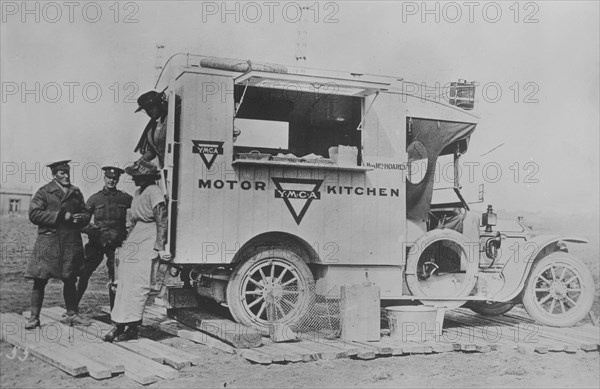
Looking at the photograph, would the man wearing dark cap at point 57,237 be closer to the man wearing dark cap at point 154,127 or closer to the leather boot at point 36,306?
the leather boot at point 36,306

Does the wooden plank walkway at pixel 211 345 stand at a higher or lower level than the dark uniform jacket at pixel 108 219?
lower

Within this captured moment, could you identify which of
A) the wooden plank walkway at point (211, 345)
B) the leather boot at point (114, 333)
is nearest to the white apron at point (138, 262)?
the leather boot at point (114, 333)

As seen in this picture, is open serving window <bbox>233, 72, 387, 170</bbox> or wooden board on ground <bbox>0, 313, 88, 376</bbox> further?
open serving window <bbox>233, 72, 387, 170</bbox>

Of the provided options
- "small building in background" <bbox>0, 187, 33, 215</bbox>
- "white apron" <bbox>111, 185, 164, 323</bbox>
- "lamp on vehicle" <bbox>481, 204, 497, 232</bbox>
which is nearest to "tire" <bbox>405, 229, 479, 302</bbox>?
"lamp on vehicle" <bbox>481, 204, 497, 232</bbox>

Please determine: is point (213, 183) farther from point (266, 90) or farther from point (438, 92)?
point (438, 92)

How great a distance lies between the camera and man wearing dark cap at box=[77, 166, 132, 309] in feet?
25.1

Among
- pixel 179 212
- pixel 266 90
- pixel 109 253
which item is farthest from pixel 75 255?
pixel 266 90

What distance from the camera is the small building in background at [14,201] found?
95.5 feet

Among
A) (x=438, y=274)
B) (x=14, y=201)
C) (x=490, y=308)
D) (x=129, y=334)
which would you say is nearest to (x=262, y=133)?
(x=438, y=274)

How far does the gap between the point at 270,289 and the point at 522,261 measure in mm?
3215

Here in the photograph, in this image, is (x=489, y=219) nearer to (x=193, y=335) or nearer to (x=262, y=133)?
(x=262, y=133)

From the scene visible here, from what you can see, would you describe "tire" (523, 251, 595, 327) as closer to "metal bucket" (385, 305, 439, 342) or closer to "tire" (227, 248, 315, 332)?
"metal bucket" (385, 305, 439, 342)

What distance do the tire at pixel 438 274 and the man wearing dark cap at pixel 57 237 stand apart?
3816 mm

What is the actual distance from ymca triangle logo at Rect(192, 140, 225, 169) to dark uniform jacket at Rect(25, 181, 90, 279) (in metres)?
1.52
